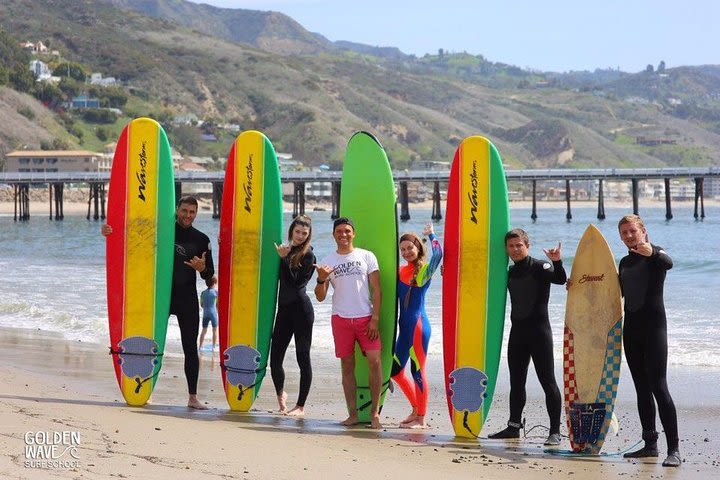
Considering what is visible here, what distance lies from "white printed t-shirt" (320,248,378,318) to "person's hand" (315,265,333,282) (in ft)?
0.12

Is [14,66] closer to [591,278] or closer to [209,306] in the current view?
[209,306]

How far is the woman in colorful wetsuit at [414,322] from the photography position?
6164 mm

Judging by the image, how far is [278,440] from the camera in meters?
5.44

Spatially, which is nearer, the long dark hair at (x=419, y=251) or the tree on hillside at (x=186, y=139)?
the long dark hair at (x=419, y=251)

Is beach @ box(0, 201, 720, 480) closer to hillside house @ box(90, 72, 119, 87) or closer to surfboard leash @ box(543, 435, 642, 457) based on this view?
surfboard leash @ box(543, 435, 642, 457)

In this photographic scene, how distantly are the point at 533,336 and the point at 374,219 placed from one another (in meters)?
1.25

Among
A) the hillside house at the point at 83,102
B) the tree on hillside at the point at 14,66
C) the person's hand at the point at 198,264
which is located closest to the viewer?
the person's hand at the point at 198,264

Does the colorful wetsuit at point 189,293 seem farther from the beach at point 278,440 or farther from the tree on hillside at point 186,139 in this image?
the tree on hillside at point 186,139

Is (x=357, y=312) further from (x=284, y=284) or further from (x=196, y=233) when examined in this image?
(x=196, y=233)

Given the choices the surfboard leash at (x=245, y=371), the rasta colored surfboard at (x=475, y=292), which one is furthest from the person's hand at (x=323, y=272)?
the surfboard leash at (x=245, y=371)

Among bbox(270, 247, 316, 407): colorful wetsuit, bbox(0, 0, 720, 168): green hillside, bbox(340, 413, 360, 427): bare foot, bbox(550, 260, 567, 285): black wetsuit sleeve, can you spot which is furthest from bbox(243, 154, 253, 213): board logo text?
bbox(0, 0, 720, 168): green hillside

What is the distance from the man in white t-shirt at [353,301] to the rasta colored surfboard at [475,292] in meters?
0.48

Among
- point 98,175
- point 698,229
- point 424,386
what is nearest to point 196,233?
point 424,386

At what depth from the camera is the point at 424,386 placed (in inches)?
244
